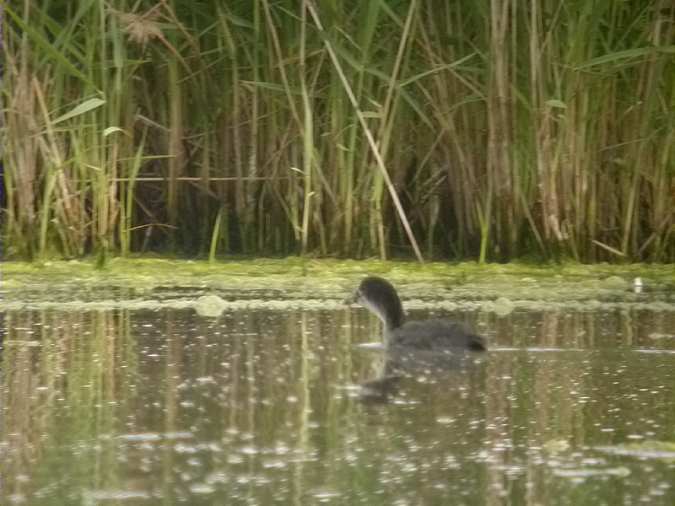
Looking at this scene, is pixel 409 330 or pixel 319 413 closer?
pixel 319 413

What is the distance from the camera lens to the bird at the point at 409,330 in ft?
19.5

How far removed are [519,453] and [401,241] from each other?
15.4 feet

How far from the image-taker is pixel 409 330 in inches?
244

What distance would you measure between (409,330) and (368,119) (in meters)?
2.58

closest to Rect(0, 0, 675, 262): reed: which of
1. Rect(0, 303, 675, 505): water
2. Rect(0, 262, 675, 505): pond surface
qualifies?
Rect(0, 262, 675, 505): pond surface

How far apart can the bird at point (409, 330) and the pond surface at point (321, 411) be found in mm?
69

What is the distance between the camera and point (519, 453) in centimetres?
431

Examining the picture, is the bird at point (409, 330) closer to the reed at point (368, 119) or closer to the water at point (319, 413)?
the water at point (319, 413)

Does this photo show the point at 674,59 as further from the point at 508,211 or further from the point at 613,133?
the point at 508,211

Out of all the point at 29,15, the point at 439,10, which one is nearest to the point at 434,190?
the point at 439,10

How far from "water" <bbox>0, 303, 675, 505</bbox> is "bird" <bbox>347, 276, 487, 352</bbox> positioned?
11 centimetres

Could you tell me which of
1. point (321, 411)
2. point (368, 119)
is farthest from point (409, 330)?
point (368, 119)

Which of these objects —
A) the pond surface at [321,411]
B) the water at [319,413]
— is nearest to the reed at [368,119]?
the pond surface at [321,411]

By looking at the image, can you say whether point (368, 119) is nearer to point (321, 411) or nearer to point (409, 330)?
point (409, 330)
